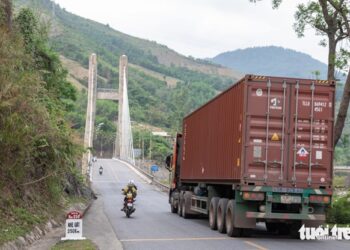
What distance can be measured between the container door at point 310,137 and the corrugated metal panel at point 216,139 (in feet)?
4.43

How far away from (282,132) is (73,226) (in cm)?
554

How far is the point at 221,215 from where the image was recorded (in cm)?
1664

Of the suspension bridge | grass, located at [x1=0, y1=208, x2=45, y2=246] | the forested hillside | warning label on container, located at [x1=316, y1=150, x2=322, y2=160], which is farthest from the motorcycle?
the suspension bridge

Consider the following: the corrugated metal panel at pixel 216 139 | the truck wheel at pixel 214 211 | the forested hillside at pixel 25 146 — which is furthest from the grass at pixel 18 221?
the corrugated metal panel at pixel 216 139

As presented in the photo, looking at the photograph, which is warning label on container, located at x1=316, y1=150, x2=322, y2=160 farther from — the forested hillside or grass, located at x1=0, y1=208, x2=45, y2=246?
grass, located at x1=0, y1=208, x2=45, y2=246

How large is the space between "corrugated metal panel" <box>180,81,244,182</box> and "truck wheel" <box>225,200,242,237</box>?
667 millimetres

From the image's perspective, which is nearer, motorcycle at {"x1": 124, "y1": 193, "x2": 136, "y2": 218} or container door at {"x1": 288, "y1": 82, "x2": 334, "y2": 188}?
container door at {"x1": 288, "y1": 82, "x2": 334, "y2": 188}

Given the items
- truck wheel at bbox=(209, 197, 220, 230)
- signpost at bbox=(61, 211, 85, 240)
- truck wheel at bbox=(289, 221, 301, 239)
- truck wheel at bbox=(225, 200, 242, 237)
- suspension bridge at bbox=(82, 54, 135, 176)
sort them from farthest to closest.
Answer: suspension bridge at bbox=(82, 54, 135, 176) < truck wheel at bbox=(209, 197, 220, 230) < truck wheel at bbox=(289, 221, 301, 239) < truck wheel at bbox=(225, 200, 242, 237) < signpost at bbox=(61, 211, 85, 240)

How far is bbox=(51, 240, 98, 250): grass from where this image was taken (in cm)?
1191

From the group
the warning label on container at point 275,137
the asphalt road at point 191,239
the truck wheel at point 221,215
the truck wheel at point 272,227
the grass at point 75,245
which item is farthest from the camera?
the truck wheel at point 272,227

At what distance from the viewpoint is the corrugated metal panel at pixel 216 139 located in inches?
612

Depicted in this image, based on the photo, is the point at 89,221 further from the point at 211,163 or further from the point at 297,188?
the point at 297,188

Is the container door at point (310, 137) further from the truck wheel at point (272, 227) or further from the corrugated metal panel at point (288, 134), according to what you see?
the truck wheel at point (272, 227)

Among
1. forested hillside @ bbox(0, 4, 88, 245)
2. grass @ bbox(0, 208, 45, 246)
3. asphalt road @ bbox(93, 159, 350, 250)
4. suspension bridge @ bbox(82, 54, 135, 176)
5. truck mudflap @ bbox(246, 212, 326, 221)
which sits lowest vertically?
asphalt road @ bbox(93, 159, 350, 250)
